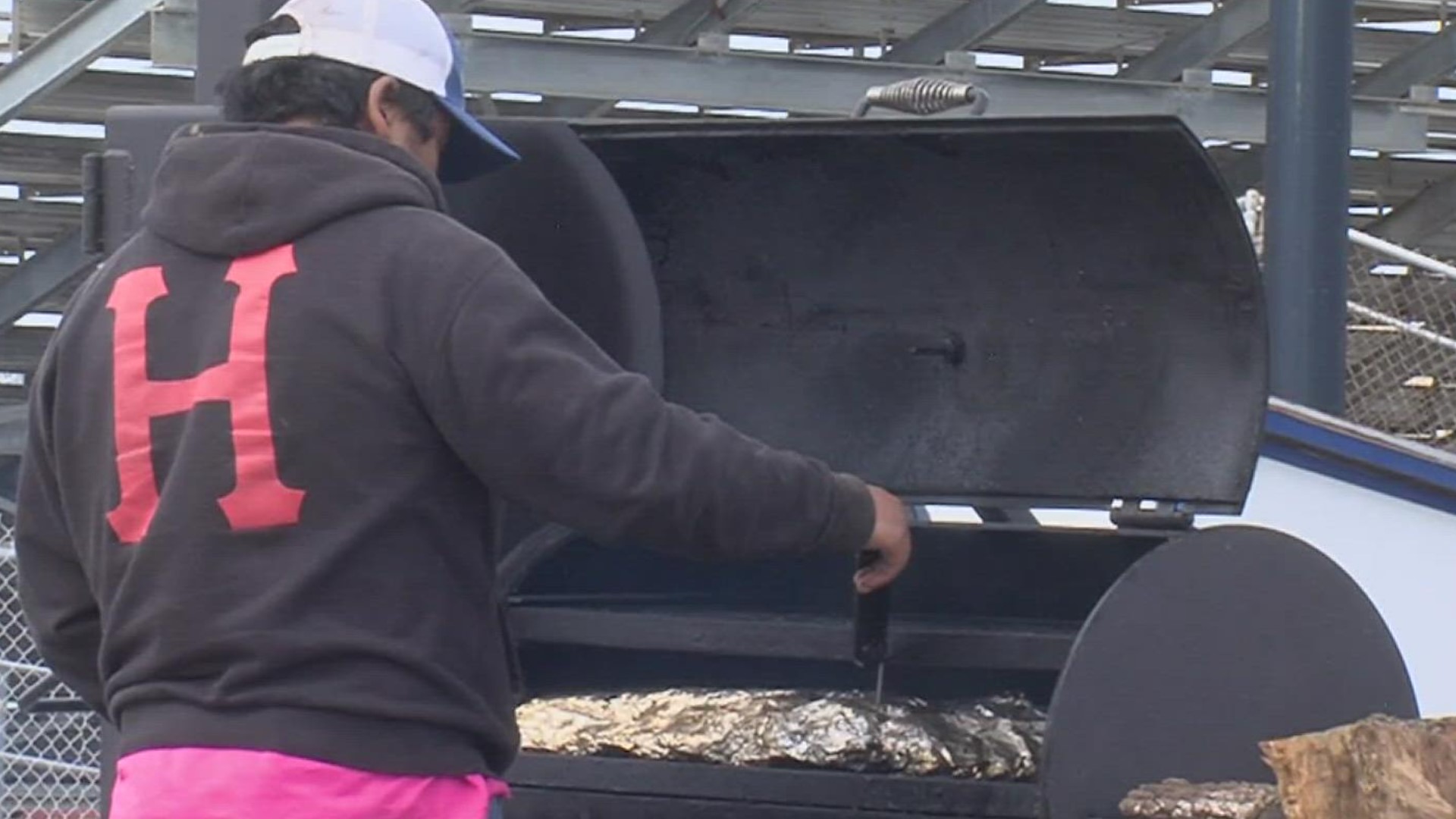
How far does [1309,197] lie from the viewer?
7441mm

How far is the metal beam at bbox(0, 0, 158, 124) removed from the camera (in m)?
8.41

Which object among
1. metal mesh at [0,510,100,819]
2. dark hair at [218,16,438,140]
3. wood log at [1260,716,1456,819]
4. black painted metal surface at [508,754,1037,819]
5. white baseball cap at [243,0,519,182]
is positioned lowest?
metal mesh at [0,510,100,819]

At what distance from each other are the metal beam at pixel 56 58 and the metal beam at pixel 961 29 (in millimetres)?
3587

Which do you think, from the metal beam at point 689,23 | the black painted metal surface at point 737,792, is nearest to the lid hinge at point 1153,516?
the black painted metal surface at point 737,792

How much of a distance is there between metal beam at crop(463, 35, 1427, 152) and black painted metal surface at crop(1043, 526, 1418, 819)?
205 inches

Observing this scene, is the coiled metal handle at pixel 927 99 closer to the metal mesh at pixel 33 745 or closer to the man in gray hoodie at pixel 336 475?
the man in gray hoodie at pixel 336 475

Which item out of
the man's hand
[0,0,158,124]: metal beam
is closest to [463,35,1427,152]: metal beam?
[0,0,158,124]: metal beam

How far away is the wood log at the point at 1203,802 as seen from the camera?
9.11 ft

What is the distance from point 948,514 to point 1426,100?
5361mm

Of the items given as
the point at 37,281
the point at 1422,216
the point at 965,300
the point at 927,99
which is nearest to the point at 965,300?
the point at 965,300

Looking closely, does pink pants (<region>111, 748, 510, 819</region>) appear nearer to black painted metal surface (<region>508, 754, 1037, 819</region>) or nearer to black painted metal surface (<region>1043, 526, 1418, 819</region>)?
black painted metal surface (<region>1043, 526, 1418, 819</region>)

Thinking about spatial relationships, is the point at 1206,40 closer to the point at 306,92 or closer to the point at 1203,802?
the point at 1203,802

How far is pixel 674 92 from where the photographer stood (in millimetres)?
9148

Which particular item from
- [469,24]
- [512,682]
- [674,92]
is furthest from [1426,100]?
[512,682]
